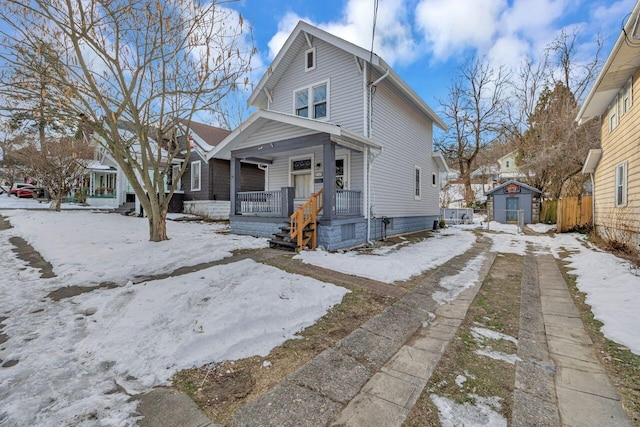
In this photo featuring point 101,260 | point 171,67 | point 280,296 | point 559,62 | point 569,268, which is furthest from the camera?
point 559,62

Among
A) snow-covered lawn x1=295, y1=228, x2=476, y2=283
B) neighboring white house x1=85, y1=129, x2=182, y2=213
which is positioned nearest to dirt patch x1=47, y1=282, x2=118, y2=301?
snow-covered lawn x1=295, y1=228, x2=476, y2=283

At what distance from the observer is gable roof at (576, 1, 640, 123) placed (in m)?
6.14

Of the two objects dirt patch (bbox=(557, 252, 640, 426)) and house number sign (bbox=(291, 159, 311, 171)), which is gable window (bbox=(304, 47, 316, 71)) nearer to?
house number sign (bbox=(291, 159, 311, 171))

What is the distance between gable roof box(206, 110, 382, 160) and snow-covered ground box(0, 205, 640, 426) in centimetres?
347

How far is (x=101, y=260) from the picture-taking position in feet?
19.8

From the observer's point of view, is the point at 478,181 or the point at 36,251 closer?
the point at 36,251

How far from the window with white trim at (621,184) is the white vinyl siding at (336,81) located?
7.91 m

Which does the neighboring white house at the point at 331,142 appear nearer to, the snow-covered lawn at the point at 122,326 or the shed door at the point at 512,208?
the snow-covered lawn at the point at 122,326

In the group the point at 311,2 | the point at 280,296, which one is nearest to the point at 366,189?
the point at 311,2

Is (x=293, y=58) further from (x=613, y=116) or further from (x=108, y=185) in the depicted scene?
(x=108, y=185)

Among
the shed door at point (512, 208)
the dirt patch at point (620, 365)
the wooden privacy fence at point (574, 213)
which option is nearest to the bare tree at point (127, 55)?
the dirt patch at point (620, 365)

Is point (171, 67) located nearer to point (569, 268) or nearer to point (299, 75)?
point (299, 75)

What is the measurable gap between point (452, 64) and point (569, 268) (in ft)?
74.5

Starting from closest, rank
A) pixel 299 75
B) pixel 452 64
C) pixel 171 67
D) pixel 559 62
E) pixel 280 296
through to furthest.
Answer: pixel 280 296 → pixel 171 67 → pixel 299 75 → pixel 559 62 → pixel 452 64
